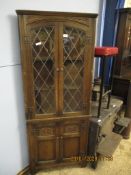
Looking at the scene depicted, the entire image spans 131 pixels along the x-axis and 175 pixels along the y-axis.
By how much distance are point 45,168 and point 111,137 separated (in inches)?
37.3

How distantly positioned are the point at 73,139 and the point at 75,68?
0.82 meters

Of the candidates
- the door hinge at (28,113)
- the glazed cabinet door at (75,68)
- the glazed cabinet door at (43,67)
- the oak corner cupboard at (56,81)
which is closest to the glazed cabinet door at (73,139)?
the oak corner cupboard at (56,81)

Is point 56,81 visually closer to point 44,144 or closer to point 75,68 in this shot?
point 75,68

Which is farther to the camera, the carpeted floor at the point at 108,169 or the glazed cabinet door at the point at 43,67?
the carpeted floor at the point at 108,169

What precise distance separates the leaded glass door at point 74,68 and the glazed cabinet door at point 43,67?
86 mm

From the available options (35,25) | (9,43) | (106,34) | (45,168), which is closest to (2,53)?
(9,43)

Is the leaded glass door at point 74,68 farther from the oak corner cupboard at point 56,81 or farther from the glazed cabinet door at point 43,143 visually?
the glazed cabinet door at point 43,143

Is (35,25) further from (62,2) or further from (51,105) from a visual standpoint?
(51,105)

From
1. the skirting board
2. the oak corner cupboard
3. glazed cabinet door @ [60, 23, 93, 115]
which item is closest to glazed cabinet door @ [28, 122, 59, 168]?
the oak corner cupboard

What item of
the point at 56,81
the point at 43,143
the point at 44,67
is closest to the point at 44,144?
the point at 43,143

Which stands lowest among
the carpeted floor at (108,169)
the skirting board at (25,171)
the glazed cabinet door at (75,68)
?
the carpeted floor at (108,169)

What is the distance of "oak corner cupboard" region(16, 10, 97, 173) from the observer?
1430 millimetres

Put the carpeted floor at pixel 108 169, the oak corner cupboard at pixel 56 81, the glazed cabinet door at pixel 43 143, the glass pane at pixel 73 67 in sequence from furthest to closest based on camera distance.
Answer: the carpeted floor at pixel 108 169 < the glazed cabinet door at pixel 43 143 < the glass pane at pixel 73 67 < the oak corner cupboard at pixel 56 81

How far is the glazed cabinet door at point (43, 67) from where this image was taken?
143cm
